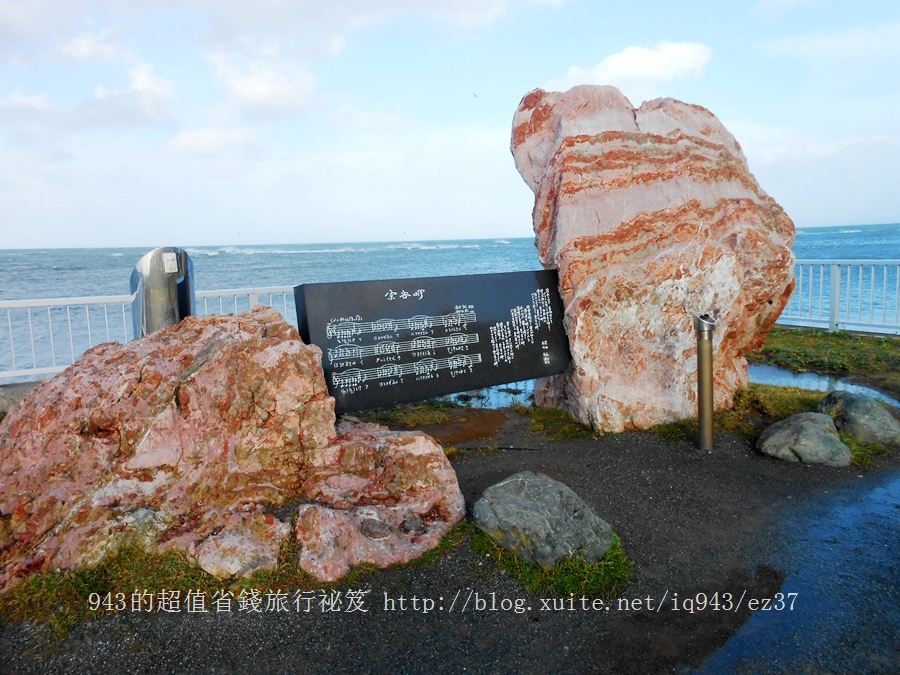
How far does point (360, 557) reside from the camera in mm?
3221

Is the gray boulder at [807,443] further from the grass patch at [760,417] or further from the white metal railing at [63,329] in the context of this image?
the white metal railing at [63,329]

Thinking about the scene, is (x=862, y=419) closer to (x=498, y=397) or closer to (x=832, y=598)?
(x=832, y=598)

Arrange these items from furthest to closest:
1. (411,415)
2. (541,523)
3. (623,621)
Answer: (411,415) → (541,523) → (623,621)

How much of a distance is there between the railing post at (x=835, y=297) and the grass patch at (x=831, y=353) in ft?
0.50

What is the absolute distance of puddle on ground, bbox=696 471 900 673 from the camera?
261 centimetres

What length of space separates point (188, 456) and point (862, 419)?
512 cm

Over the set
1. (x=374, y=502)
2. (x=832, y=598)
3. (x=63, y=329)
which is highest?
(x=63, y=329)

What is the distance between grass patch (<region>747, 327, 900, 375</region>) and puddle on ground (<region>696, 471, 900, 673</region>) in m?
4.17

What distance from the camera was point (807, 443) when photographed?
4637 millimetres

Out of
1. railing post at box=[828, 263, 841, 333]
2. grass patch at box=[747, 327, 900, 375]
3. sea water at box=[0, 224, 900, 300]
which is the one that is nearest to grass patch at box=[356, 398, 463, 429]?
grass patch at box=[747, 327, 900, 375]

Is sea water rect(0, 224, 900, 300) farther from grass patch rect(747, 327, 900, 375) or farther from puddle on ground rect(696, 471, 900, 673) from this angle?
puddle on ground rect(696, 471, 900, 673)

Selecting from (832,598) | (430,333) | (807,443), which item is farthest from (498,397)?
(832,598)

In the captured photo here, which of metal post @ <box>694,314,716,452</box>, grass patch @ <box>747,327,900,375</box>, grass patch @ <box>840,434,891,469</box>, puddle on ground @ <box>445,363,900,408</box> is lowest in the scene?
grass patch @ <box>840,434,891,469</box>

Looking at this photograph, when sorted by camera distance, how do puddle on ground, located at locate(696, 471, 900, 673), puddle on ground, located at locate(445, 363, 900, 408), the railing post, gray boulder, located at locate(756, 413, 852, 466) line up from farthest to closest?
the railing post, puddle on ground, located at locate(445, 363, 900, 408), gray boulder, located at locate(756, 413, 852, 466), puddle on ground, located at locate(696, 471, 900, 673)
